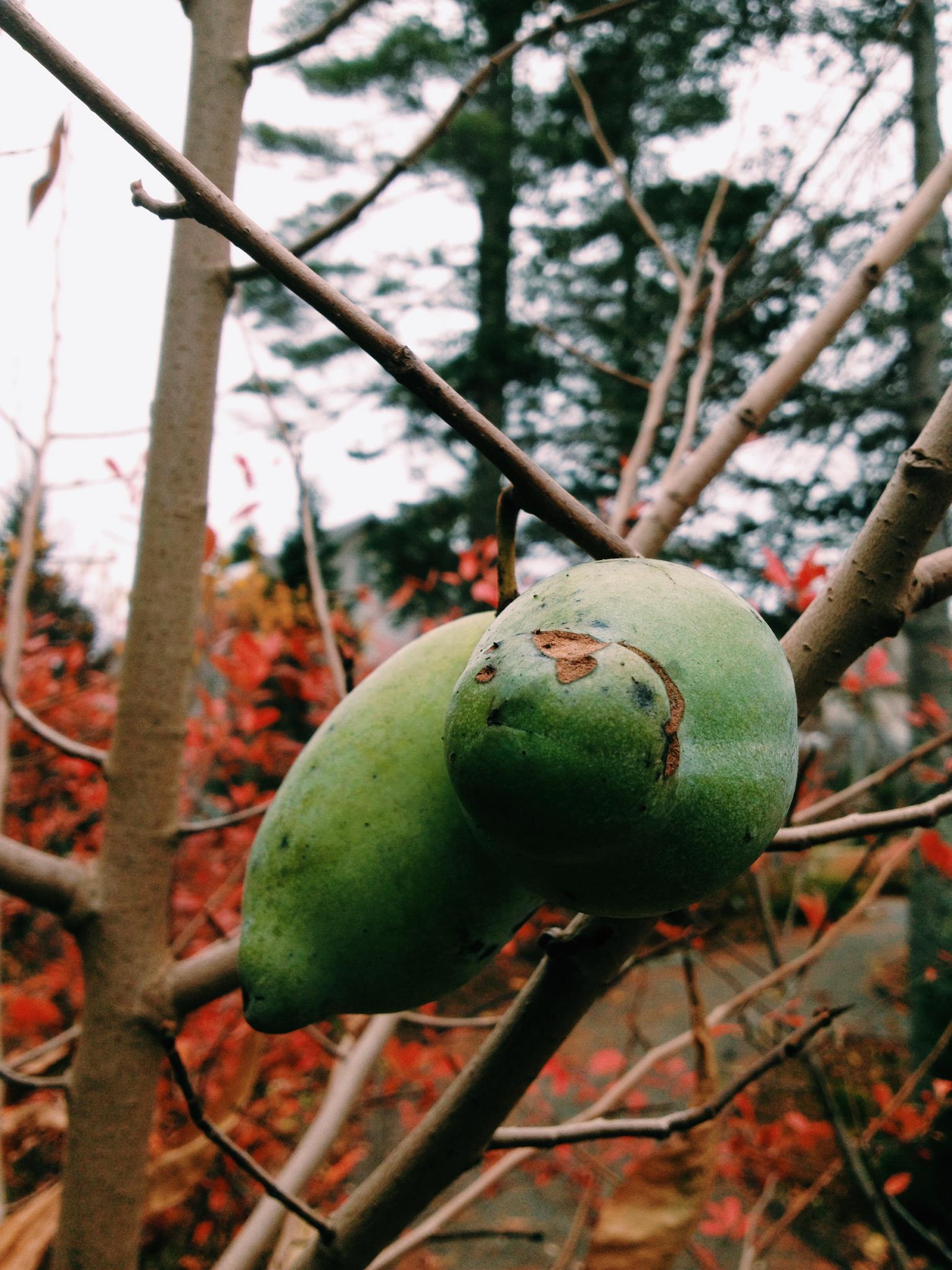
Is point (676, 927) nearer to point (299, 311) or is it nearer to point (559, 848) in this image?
point (559, 848)

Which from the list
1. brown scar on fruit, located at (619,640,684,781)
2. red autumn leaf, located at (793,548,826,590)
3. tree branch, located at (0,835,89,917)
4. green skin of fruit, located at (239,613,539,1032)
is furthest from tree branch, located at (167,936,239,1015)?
red autumn leaf, located at (793,548,826,590)

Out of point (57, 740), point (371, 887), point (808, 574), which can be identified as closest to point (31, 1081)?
point (57, 740)

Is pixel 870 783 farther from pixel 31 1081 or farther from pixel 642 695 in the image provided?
pixel 31 1081

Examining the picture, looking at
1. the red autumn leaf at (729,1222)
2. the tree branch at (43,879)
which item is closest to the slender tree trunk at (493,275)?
the red autumn leaf at (729,1222)

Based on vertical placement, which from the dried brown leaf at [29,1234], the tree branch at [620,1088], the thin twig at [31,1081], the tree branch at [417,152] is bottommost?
the dried brown leaf at [29,1234]

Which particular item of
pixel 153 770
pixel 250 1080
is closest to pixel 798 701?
pixel 153 770

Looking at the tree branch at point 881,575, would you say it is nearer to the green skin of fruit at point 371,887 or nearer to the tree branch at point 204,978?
the green skin of fruit at point 371,887
